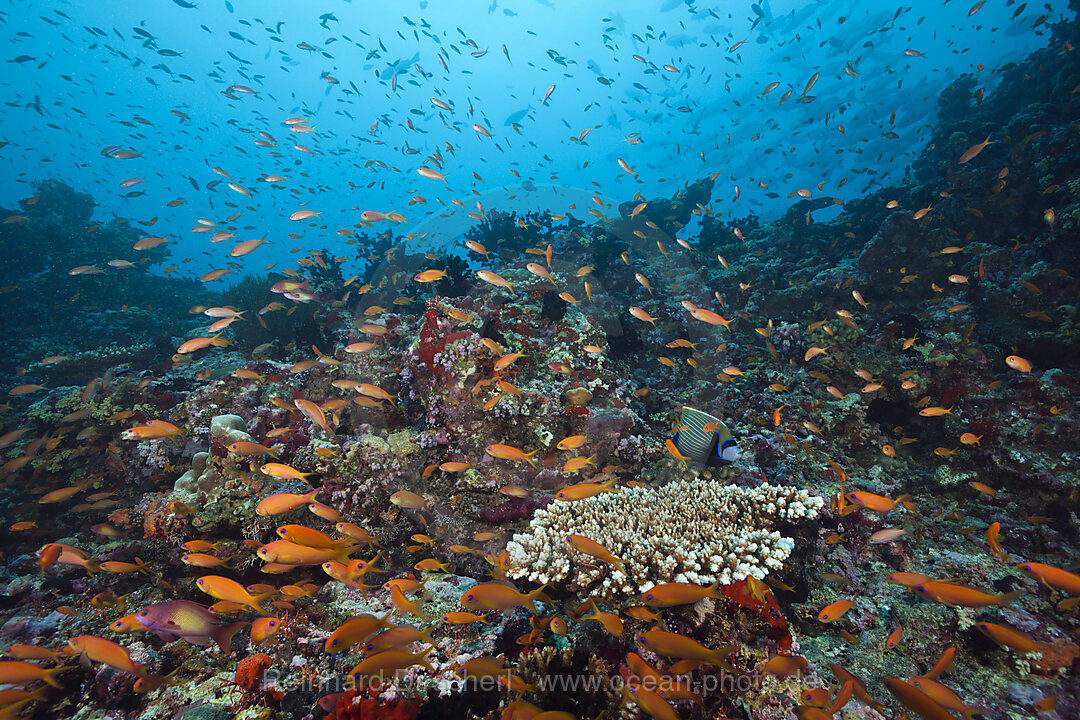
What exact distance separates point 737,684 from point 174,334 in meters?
19.8

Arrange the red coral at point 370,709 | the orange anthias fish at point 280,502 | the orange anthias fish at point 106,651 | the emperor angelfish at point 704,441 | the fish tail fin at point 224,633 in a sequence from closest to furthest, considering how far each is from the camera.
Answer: the red coral at point 370,709 → the orange anthias fish at point 106,651 → the fish tail fin at point 224,633 → the orange anthias fish at point 280,502 → the emperor angelfish at point 704,441

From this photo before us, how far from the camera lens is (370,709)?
2318mm

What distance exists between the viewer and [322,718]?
2.56m

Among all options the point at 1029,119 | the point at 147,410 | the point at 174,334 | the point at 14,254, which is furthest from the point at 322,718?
the point at 14,254

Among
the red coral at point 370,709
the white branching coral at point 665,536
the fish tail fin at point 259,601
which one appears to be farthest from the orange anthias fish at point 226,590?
the white branching coral at point 665,536

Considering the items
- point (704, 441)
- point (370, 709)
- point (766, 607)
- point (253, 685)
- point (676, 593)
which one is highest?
point (704, 441)

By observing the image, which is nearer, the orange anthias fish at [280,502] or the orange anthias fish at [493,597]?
the orange anthias fish at [493,597]

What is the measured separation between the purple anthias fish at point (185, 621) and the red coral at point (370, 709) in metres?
1.22

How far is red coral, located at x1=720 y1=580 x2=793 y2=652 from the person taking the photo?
296cm

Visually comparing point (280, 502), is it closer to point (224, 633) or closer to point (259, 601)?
point (259, 601)

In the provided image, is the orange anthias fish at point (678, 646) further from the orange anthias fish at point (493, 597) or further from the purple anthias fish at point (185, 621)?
the purple anthias fish at point (185, 621)

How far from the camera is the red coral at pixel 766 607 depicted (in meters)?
2.96

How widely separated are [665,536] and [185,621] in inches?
162

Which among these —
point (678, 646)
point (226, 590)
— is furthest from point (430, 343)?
point (678, 646)
